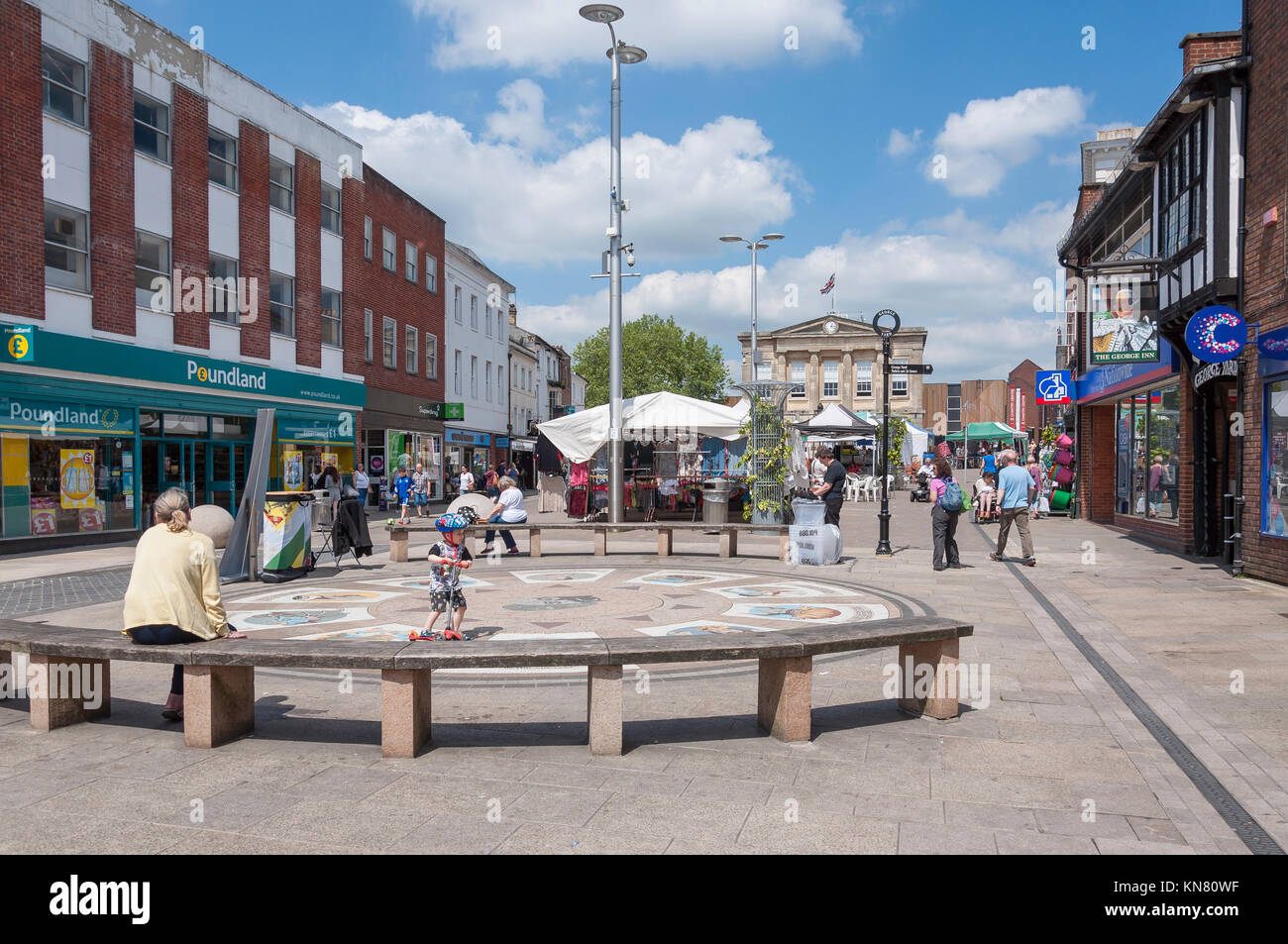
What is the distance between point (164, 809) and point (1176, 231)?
1634 cm

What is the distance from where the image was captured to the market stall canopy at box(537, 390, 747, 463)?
67.8 feet

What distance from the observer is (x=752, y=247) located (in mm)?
39969

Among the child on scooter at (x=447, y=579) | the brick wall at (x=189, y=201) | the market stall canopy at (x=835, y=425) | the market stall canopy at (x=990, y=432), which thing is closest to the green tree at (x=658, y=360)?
the market stall canopy at (x=990, y=432)

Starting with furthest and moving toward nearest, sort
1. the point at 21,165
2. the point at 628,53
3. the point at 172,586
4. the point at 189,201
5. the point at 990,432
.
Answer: the point at 990,432 → the point at 189,201 → the point at 628,53 → the point at 21,165 → the point at 172,586

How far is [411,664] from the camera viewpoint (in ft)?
16.8

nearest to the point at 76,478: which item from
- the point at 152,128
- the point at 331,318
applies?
the point at 152,128

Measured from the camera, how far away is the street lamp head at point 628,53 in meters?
20.2

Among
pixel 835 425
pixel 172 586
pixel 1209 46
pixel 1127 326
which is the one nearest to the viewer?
pixel 172 586

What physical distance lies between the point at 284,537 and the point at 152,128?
12955mm

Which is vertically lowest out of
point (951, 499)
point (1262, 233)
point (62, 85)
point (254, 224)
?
point (951, 499)

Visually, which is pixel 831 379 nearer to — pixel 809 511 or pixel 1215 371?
pixel 809 511

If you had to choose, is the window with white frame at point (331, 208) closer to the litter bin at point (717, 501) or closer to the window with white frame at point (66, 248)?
the window with white frame at point (66, 248)

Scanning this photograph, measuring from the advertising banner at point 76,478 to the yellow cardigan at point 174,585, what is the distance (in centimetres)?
1456
